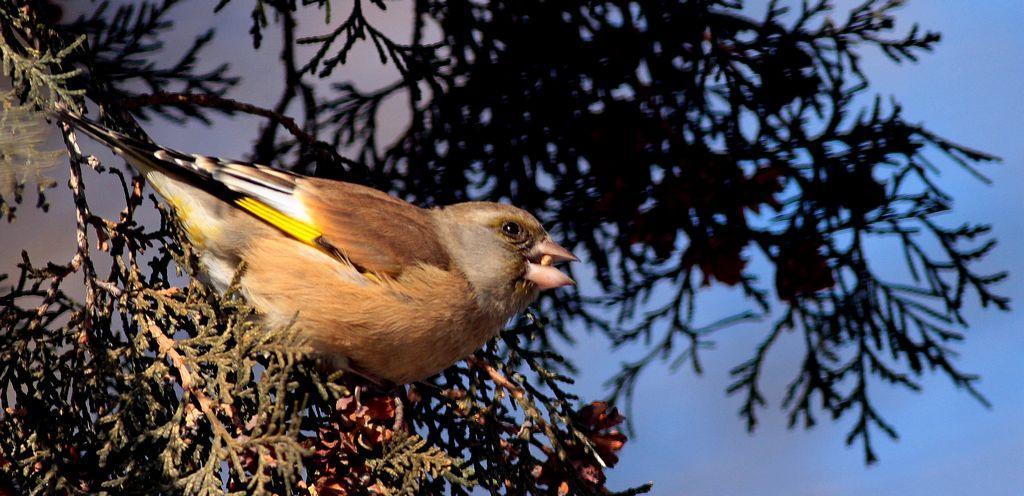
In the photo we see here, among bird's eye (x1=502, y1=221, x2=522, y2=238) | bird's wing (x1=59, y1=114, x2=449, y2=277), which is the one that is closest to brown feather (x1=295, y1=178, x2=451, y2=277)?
bird's wing (x1=59, y1=114, x2=449, y2=277)

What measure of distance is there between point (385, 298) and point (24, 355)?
787 millimetres

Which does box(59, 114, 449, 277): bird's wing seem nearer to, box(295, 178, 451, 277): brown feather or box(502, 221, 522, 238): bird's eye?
box(295, 178, 451, 277): brown feather

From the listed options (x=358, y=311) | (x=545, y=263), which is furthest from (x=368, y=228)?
(x=545, y=263)

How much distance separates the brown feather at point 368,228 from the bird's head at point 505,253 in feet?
0.31

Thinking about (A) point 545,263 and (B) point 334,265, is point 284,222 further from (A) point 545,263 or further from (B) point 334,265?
(A) point 545,263

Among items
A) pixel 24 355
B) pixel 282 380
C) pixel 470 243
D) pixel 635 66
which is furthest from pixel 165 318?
pixel 635 66

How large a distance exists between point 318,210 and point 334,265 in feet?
0.51

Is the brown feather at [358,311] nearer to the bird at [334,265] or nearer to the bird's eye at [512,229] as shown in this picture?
the bird at [334,265]

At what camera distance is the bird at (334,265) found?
2.29m

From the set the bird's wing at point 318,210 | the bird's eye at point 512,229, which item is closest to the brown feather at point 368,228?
the bird's wing at point 318,210

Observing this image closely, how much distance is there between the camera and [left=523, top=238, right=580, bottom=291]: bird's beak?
8.47 ft

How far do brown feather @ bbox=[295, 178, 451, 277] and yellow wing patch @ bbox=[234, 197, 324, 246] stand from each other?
26mm

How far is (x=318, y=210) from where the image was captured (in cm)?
242

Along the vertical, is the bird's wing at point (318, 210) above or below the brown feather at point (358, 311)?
above
